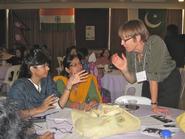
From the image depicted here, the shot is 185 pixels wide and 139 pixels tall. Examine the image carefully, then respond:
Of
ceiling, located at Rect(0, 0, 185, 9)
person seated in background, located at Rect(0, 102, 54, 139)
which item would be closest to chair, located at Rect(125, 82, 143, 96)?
person seated in background, located at Rect(0, 102, 54, 139)

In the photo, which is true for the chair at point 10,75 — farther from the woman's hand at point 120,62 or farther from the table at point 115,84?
the woman's hand at point 120,62

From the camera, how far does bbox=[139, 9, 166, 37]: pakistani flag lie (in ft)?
37.7

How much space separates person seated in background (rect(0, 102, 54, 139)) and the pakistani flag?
10618 mm

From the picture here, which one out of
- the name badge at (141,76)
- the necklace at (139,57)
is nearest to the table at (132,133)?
the name badge at (141,76)

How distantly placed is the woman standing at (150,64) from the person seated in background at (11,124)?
1897mm

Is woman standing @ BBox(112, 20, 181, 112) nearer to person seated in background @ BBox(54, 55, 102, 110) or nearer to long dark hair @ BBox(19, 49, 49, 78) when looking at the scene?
person seated in background @ BBox(54, 55, 102, 110)

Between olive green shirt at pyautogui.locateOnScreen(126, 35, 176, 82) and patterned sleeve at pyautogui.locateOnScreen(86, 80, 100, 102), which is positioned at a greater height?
olive green shirt at pyautogui.locateOnScreen(126, 35, 176, 82)

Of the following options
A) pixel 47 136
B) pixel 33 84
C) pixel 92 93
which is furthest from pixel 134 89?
pixel 47 136

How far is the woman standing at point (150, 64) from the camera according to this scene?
3006mm

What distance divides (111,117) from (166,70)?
1059mm

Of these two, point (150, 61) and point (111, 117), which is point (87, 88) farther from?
point (111, 117)

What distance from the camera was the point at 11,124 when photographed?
112 cm

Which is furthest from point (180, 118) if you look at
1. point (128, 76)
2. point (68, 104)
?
point (68, 104)

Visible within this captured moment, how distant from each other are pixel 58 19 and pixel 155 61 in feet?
29.5
